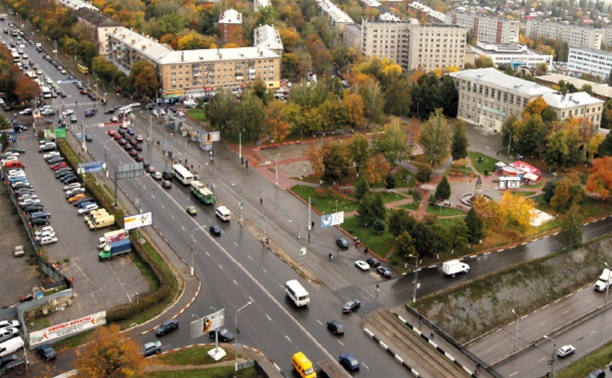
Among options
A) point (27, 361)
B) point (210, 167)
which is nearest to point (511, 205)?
point (210, 167)

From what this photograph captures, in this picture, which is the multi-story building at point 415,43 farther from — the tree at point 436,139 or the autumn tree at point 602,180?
the autumn tree at point 602,180

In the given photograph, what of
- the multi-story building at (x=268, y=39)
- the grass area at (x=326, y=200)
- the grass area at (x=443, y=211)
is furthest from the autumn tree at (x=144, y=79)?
the grass area at (x=443, y=211)

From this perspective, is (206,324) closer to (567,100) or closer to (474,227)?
(474,227)

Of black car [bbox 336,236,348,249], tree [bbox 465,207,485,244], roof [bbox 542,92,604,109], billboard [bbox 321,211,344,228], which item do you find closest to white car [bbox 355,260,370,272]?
black car [bbox 336,236,348,249]

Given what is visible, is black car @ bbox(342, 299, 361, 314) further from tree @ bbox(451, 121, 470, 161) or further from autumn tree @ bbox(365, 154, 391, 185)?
tree @ bbox(451, 121, 470, 161)

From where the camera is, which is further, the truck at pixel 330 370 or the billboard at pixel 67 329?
the billboard at pixel 67 329

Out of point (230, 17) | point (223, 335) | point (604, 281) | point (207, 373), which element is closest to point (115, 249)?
point (223, 335)

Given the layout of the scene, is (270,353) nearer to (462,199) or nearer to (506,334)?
(506,334)
